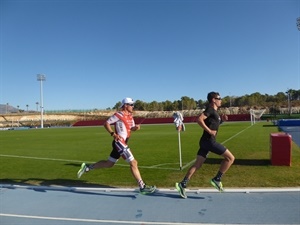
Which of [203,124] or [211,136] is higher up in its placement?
[203,124]

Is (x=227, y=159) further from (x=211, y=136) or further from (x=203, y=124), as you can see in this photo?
(x=203, y=124)

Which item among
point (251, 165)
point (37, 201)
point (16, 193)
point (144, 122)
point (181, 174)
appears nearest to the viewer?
point (37, 201)

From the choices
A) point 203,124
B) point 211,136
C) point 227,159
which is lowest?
point 227,159

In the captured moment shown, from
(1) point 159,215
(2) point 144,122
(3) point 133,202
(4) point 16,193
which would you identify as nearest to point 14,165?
(4) point 16,193

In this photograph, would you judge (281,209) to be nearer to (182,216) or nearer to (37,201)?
(182,216)

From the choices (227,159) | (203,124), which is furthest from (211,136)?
(227,159)

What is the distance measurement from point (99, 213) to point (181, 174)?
3708 mm

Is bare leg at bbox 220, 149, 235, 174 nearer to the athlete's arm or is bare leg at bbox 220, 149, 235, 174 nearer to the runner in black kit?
the runner in black kit

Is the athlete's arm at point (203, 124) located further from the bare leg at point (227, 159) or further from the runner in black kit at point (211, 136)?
the bare leg at point (227, 159)

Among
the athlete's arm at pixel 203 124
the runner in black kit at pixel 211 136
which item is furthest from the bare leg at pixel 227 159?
the athlete's arm at pixel 203 124

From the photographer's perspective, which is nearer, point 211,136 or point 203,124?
point 203,124

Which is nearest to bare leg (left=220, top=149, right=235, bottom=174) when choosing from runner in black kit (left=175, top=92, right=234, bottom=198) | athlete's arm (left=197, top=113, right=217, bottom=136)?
runner in black kit (left=175, top=92, right=234, bottom=198)

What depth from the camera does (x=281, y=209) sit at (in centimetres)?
528

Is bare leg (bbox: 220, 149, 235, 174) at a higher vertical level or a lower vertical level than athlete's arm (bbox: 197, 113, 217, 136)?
lower
